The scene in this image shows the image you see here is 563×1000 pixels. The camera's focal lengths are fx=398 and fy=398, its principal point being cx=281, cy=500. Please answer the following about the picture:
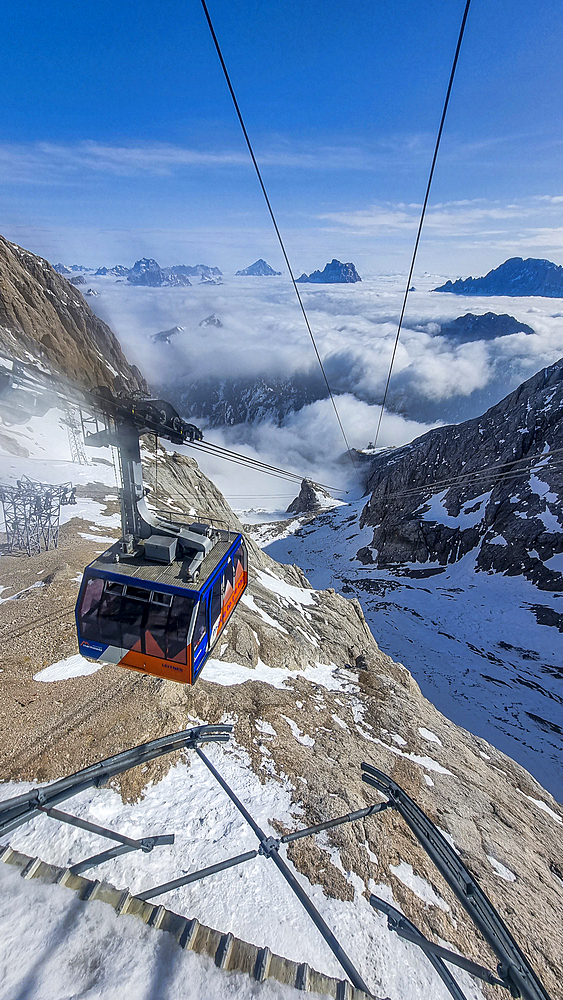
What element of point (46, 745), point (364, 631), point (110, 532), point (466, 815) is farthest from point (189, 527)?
point (364, 631)

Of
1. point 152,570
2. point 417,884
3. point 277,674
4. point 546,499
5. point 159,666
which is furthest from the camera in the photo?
point 546,499

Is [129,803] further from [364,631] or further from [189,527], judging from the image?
[364,631]

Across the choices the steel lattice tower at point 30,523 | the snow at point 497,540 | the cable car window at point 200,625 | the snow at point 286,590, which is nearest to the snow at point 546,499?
the snow at point 497,540

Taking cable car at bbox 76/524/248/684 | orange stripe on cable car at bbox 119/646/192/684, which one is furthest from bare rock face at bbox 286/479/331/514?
orange stripe on cable car at bbox 119/646/192/684

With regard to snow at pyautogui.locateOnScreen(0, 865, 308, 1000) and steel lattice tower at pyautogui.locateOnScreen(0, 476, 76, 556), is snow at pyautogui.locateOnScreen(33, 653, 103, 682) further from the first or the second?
steel lattice tower at pyautogui.locateOnScreen(0, 476, 76, 556)

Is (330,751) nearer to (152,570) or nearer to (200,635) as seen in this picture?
(200,635)

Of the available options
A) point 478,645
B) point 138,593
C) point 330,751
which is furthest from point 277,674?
point 478,645
